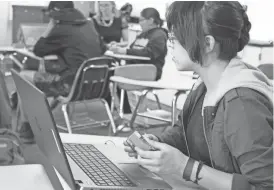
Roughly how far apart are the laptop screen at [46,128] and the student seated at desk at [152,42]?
12.2ft

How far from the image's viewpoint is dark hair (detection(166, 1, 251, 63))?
1.08 meters

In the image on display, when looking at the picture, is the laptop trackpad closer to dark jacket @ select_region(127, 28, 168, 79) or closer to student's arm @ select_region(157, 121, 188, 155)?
student's arm @ select_region(157, 121, 188, 155)

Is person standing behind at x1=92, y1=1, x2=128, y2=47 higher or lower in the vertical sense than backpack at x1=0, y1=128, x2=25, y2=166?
higher

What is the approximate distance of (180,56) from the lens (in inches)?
46.6

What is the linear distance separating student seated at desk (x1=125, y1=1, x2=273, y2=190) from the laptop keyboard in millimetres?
73

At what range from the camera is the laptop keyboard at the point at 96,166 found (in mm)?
1074

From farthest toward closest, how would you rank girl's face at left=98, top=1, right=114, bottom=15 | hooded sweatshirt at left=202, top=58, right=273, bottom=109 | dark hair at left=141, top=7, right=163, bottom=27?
1. girl's face at left=98, top=1, right=114, bottom=15
2. dark hair at left=141, top=7, right=163, bottom=27
3. hooded sweatshirt at left=202, top=58, right=273, bottom=109

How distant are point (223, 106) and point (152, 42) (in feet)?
12.6

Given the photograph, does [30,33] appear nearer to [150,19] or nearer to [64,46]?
[64,46]

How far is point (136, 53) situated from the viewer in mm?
4957

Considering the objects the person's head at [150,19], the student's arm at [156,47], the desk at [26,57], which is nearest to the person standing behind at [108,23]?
the person's head at [150,19]

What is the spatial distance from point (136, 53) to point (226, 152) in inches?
155

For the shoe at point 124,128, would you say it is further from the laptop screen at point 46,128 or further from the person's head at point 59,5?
the laptop screen at point 46,128

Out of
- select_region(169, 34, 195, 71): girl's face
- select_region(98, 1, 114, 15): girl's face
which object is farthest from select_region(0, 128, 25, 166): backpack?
select_region(98, 1, 114, 15): girl's face
